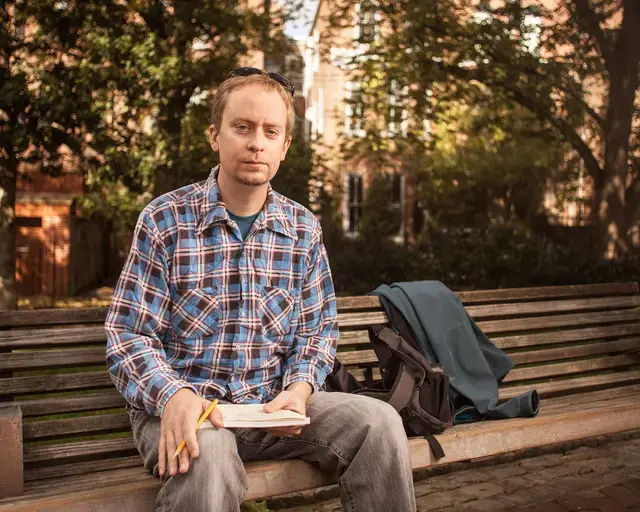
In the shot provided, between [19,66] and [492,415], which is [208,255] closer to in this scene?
[492,415]

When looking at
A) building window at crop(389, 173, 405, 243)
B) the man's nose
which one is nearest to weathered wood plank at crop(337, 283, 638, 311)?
the man's nose

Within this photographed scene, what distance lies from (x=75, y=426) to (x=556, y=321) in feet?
9.53

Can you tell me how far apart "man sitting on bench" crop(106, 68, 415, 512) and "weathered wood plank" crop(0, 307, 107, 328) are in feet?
1.96

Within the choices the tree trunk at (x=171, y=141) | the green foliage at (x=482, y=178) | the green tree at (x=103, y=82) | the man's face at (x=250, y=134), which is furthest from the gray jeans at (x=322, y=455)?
the green foliage at (x=482, y=178)

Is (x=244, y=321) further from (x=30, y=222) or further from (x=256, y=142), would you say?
(x=30, y=222)

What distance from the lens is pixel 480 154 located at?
82.6ft

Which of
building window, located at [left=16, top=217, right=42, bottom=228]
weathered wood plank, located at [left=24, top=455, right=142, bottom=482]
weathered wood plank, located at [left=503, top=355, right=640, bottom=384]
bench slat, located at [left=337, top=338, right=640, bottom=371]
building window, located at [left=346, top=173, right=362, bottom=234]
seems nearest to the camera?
weathered wood plank, located at [left=24, top=455, right=142, bottom=482]

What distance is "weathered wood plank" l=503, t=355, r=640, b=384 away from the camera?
4594 millimetres

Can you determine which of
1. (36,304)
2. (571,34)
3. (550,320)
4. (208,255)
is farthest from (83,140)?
(208,255)

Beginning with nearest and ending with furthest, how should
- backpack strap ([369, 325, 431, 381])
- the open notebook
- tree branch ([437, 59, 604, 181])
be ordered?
the open notebook → backpack strap ([369, 325, 431, 381]) → tree branch ([437, 59, 604, 181])

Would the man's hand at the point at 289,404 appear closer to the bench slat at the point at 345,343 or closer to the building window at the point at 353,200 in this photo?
the bench slat at the point at 345,343

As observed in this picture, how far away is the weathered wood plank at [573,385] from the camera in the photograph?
14.8 feet

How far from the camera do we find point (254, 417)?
8.63ft

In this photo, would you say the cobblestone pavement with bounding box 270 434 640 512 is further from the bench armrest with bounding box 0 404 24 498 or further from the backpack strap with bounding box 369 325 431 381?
the bench armrest with bounding box 0 404 24 498
